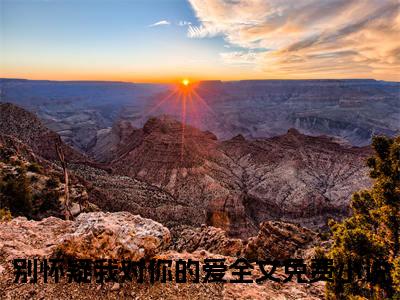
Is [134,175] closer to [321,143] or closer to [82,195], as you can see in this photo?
[82,195]

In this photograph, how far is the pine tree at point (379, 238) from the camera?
10867mm

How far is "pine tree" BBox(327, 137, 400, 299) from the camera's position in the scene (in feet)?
35.7

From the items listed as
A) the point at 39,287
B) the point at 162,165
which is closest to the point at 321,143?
the point at 162,165

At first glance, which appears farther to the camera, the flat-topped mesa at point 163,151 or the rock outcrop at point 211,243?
the flat-topped mesa at point 163,151

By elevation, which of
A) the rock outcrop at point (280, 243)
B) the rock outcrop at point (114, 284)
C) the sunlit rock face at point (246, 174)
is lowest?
the sunlit rock face at point (246, 174)

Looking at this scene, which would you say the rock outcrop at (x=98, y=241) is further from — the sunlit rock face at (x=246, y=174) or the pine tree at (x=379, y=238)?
the sunlit rock face at (x=246, y=174)

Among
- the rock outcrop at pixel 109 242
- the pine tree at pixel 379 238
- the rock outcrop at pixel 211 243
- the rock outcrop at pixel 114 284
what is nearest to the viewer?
the rock outcrop at pixel 114 284

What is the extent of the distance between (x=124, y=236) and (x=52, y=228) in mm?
5975

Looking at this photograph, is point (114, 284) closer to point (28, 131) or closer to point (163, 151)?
point (163, 151)

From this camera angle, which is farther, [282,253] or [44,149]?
[44,149]

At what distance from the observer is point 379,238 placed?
40.3 ft

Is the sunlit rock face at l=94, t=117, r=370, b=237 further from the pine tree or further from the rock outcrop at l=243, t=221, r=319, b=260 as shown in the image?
the pine tree

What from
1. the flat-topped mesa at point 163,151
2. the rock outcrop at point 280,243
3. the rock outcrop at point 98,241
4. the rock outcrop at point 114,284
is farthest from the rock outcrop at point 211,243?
the flat-topped mesa at point 163,151

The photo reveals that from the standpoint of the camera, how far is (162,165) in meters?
78.5
